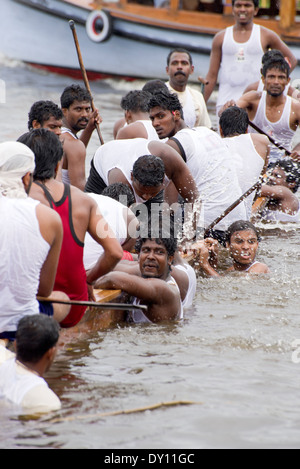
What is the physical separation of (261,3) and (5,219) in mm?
10911

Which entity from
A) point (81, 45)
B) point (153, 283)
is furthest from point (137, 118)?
point (81, 45)

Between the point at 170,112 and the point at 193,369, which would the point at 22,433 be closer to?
the point at 193,369

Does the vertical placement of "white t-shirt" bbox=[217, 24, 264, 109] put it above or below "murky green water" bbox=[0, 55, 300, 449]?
above

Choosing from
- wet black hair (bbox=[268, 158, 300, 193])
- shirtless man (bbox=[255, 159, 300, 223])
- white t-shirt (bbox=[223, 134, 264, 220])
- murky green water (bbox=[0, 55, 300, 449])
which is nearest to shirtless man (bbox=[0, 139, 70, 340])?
murky green water (bbox=[0, 55, 300, 449])

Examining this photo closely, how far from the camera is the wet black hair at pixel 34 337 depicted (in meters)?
3.69

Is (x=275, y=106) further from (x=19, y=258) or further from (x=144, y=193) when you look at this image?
(x=19, y=258)

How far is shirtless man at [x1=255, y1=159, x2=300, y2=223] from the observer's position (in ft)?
26.8

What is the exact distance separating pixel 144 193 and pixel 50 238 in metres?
1.92

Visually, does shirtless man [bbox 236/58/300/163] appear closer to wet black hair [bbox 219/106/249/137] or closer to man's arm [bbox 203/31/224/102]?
man's arm [bbox 203/31/224/102]

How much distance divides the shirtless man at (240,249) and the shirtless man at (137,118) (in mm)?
971

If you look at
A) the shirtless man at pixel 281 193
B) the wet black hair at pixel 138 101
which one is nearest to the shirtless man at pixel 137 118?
the wet black hair at pixel 138 101

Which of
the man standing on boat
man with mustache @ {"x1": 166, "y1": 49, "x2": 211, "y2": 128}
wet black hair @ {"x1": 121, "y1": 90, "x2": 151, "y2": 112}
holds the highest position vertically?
the man standing on boat

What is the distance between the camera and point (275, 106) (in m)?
8.22

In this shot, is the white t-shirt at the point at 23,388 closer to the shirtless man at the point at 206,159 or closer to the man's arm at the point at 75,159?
the man's arm at the point at 75,159
